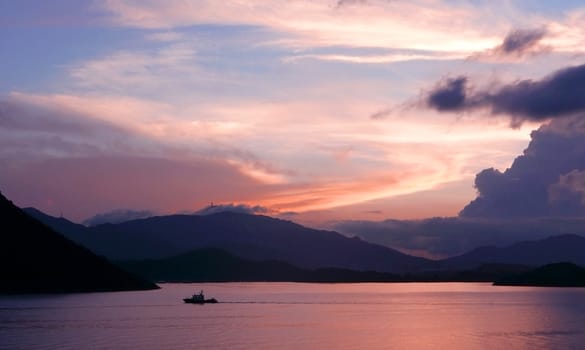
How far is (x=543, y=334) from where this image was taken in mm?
114000

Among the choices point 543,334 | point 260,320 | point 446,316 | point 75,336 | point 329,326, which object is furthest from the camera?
point 446,316

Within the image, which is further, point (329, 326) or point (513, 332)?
point (329, 326)

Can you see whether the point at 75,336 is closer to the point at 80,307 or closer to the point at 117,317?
the point at 117,317

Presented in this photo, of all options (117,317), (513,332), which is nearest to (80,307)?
(117,317)

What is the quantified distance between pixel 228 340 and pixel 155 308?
233 ft

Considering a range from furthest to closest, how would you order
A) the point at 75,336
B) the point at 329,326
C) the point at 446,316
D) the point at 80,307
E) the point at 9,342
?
the point at 80,307 < the point at 446,316 < the point at 329,326 < the point at 75,336 < the point at 9,342

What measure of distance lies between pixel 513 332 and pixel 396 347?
91.2 ft

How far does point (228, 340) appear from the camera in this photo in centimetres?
10231

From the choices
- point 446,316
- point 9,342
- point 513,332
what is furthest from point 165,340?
point 446,316

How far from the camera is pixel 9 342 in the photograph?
97.1 m

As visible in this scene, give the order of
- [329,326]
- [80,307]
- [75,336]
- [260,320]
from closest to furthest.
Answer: [75,336], [329,326], [260,320], [80,307]

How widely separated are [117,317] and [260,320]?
23.9 metres

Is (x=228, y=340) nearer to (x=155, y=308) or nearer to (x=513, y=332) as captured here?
(x=513, y=332)

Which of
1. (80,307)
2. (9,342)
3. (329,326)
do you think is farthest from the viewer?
(80,307)
